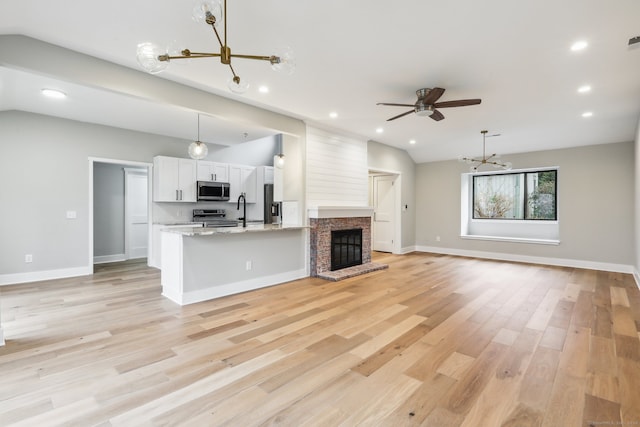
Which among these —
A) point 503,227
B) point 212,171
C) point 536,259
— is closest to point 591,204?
point 536,259

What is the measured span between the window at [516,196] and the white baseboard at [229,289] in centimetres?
572

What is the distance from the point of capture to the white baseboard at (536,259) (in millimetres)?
6059

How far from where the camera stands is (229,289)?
4301mm

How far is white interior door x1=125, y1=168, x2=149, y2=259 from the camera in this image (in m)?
7.06

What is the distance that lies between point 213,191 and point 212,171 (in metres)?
→ 0.48

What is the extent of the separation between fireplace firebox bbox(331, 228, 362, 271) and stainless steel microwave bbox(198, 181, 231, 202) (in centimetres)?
279

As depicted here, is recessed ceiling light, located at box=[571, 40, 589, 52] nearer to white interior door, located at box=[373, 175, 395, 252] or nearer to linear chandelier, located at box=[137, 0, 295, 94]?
linear chandelier, located at box=[137, 0, 295, 94]

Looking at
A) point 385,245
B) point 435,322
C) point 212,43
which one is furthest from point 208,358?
point 385,245

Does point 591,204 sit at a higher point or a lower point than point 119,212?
higher

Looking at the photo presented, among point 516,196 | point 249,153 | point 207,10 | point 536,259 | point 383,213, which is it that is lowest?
point 536,259

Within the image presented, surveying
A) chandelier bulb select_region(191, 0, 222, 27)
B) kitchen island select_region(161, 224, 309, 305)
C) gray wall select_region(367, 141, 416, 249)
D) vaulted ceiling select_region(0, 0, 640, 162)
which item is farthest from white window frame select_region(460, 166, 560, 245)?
chandelier bulb select_region(191, 0, 222, 27)

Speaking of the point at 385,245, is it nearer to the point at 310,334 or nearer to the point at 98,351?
the point at 310,334

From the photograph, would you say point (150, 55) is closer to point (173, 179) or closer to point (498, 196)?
point (173, 179)

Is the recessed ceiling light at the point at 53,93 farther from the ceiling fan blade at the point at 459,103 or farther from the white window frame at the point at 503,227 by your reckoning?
the white window frame at the point at 503,227
